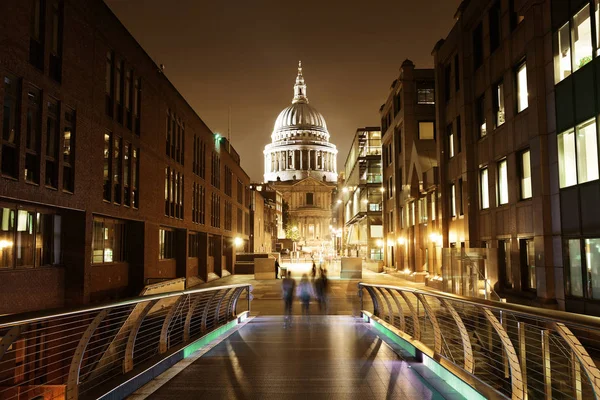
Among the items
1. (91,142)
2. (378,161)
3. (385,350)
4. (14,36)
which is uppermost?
(378,161)

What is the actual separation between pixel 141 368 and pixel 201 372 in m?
1.07

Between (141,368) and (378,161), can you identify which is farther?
(378,161)

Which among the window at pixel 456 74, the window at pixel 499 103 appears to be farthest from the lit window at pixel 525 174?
the window at pixel 456 74

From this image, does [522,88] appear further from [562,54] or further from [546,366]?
[546,366]

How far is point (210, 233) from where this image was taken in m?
43.1

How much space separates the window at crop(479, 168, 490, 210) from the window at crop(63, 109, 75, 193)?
18.0 m

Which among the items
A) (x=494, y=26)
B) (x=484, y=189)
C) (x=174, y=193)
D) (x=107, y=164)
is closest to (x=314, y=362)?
(x=107, y=164)

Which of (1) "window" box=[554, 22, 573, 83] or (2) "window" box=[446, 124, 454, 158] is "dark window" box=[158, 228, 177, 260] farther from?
(1) "window" box=[554, 22, 573, 83]

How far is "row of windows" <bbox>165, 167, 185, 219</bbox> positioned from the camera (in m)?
31.2

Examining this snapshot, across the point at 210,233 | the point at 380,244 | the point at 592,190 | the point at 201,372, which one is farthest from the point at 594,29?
the point at 380,244

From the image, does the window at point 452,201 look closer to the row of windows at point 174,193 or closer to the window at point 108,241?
the row of windows at point 174,193

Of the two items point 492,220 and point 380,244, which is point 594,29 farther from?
point 380,244

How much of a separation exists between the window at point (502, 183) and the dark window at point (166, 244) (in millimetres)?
17773

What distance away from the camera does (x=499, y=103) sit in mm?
24438
